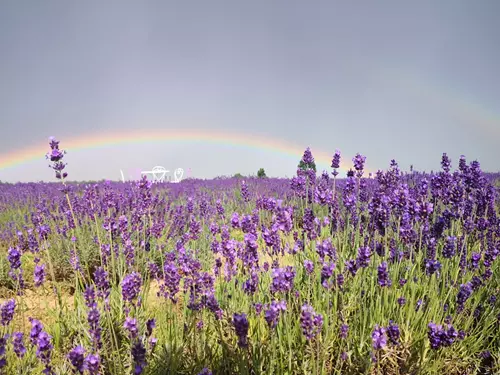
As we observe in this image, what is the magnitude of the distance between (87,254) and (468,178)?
15.0 feet

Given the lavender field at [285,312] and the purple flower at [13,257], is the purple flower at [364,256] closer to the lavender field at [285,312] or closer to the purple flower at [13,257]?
the lavender field at [285,312]

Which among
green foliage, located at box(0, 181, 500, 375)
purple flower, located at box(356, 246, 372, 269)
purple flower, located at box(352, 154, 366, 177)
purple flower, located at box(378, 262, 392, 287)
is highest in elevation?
purple flower, located at box(352, 154, 366, 177)

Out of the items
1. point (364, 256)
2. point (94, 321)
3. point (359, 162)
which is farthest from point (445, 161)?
point (94, 321)

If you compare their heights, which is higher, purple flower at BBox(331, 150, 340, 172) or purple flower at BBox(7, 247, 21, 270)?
purple flower at BBox(331, 150, 340, 172)

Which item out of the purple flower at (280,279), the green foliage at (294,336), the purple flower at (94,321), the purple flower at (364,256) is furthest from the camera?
the purple flower at (364,256)

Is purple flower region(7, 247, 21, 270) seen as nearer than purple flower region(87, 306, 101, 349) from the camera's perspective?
No

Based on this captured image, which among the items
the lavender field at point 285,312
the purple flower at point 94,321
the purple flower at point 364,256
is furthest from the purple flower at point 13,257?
the purple flower at point 364,256

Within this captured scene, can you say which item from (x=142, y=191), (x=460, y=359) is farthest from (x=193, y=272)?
(x=460, y=359)

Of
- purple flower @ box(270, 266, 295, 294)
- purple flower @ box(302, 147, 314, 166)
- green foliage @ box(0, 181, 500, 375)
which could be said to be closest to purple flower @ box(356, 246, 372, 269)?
green foliage @ box(0, 181, 500, 375)

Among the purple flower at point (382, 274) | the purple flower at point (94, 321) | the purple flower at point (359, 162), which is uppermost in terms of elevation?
the purple flower at point (359, 162)

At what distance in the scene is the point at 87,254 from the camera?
4.43 meters

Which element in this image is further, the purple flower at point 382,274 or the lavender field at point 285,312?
the purple flower at point 382,274

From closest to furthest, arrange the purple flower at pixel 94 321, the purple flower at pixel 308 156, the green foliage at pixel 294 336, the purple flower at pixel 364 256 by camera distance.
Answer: the purple flower at pixel 94 321 → the green foliage at pixel 294 336 → the purple flower at pixel 364 256 → the purple flower at pixel 308 156

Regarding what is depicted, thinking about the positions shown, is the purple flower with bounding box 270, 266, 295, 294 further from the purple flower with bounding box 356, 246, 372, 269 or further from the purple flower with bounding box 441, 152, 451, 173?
the purple flower with bounding box 441, 152, 451, 173
